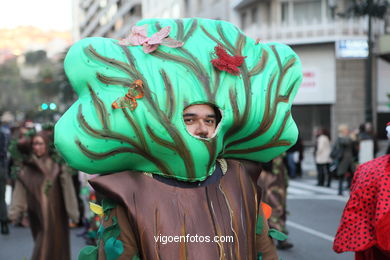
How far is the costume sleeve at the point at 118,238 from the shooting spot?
2.66m

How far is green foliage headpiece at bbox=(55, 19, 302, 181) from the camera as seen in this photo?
267 cm

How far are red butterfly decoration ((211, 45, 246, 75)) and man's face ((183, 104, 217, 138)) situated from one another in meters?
Result: 0.21

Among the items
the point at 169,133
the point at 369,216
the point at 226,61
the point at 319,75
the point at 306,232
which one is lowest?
the point at 306,232

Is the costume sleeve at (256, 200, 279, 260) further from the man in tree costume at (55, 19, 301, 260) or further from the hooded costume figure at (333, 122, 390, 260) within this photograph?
the hooded costume figure at (333, 122, 390, 260)

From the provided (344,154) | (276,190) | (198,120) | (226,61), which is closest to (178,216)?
(198,120)

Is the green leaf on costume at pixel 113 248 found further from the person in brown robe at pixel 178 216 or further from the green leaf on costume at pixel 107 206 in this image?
the green leaf on costume at pixel 107 206

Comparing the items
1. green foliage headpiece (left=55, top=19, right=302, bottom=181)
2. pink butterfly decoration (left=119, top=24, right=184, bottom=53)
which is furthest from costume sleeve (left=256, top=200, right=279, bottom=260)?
pink butterfly decoration (left=119, top=24, right=184, bottom=53)

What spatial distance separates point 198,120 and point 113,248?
28.3 inches

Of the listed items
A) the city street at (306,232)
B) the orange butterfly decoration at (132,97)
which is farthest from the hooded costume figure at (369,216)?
the city street at (306,232)

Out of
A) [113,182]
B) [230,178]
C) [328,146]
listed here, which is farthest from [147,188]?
[328,146]

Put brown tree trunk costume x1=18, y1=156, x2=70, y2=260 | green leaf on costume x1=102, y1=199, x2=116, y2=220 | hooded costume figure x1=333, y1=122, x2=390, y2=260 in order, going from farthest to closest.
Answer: brown tree trunk costume x1=18, y1=156, x2=70, y2=260, hooded costume figure x1=333, y1=122, x2=390, y2=260, green leaf on costume x1=102, y1=199, x2=116, y2=220

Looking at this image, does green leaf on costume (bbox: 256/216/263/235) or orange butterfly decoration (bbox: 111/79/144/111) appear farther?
green leaf on costume (bbox: 256/216/263/235)

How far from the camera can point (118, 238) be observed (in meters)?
2.68

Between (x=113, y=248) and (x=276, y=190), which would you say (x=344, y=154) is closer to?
Result: (x=276, y=190)
